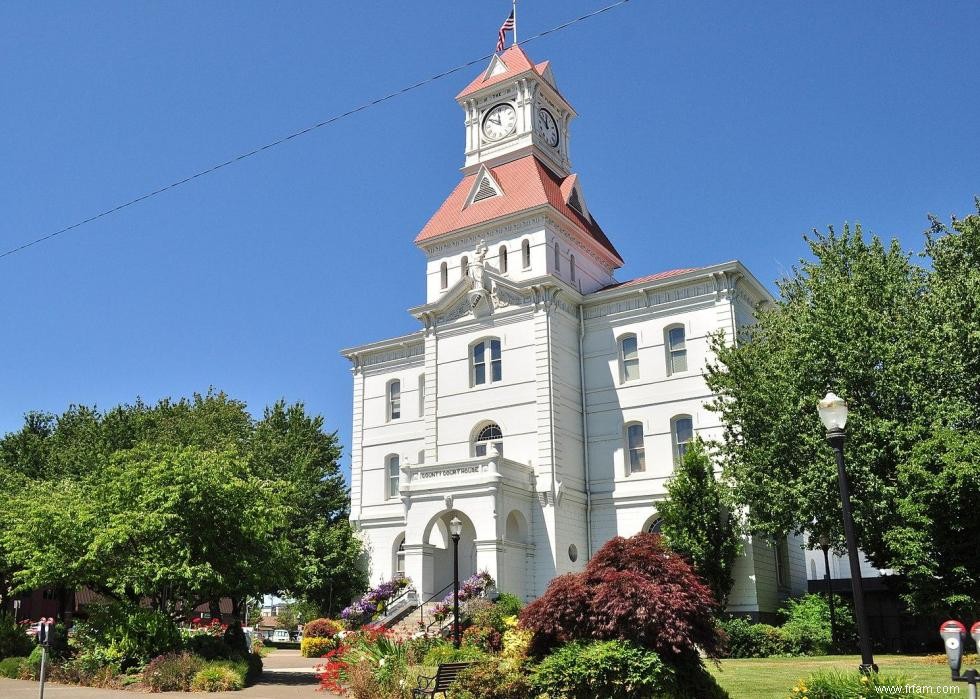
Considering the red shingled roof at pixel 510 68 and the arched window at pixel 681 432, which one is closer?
the arched window at pixel 681 432

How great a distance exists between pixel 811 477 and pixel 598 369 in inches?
490

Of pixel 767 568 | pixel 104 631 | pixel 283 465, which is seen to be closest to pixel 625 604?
pixel 104 631

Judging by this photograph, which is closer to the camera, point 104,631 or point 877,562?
point 104,631

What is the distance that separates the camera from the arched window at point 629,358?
36.2 meters

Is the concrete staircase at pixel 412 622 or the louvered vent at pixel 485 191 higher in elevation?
the louvered vent at pixel 485 191

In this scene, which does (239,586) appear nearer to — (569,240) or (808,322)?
(808,322)

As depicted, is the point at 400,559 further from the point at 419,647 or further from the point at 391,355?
the point at 419,647

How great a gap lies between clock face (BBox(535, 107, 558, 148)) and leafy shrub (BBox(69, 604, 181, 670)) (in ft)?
93.3

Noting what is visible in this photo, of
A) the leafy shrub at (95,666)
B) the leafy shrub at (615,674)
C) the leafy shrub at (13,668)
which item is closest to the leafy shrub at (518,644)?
the leafy shrub at (615,674)

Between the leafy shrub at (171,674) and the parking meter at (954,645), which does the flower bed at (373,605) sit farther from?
the parking meter at (954,645)

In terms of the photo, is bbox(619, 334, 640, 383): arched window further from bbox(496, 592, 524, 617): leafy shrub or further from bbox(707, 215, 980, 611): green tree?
bbox(496, 592, 524, 617): leafy shrub

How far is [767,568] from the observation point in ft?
108

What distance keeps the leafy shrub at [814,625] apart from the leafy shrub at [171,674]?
1753 centimetres

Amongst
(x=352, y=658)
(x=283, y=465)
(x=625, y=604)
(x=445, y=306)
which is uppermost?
(x=445, y=306)
